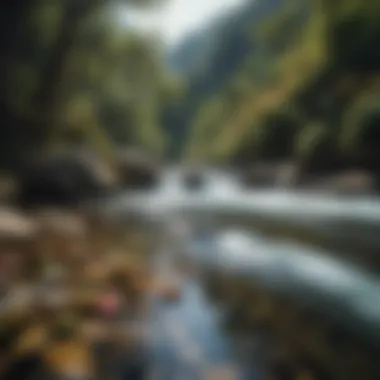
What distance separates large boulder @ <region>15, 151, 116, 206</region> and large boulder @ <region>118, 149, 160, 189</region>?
59 millimetres

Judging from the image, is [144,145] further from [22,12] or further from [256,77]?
[22,12]

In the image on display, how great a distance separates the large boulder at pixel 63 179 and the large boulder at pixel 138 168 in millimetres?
59

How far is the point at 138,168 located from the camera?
5.11 ft

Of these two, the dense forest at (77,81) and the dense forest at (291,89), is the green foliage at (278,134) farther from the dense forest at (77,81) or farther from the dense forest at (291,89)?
the dense forest at (77,81)

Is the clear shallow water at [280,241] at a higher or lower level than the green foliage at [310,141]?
lower

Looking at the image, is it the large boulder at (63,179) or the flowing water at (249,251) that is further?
the large boulder at (63,179)

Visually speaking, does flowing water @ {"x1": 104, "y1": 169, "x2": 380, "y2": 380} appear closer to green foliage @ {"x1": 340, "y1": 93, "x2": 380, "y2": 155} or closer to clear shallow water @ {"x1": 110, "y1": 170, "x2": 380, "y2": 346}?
clear shallow water @ {"x1": 110, "y1": 170, "x2": 380, "y2": 346}

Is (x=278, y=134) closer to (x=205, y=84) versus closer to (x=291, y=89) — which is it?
(x=291, y=89)

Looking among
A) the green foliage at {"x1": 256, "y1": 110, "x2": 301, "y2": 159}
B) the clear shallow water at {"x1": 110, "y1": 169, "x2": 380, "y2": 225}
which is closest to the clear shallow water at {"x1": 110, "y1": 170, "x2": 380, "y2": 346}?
the clear shallow water at {"x1": 110, "y1": 169, "x2": 380, "y2": 225}

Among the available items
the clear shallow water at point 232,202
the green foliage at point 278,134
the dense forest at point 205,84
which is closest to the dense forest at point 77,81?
the dense forest at point 205,84

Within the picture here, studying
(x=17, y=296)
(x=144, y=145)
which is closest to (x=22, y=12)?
(x=144, y=145)

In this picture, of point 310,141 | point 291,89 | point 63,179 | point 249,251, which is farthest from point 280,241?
point 63,179

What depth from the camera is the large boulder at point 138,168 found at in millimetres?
1553

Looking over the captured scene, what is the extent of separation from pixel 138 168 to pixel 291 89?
455mm
